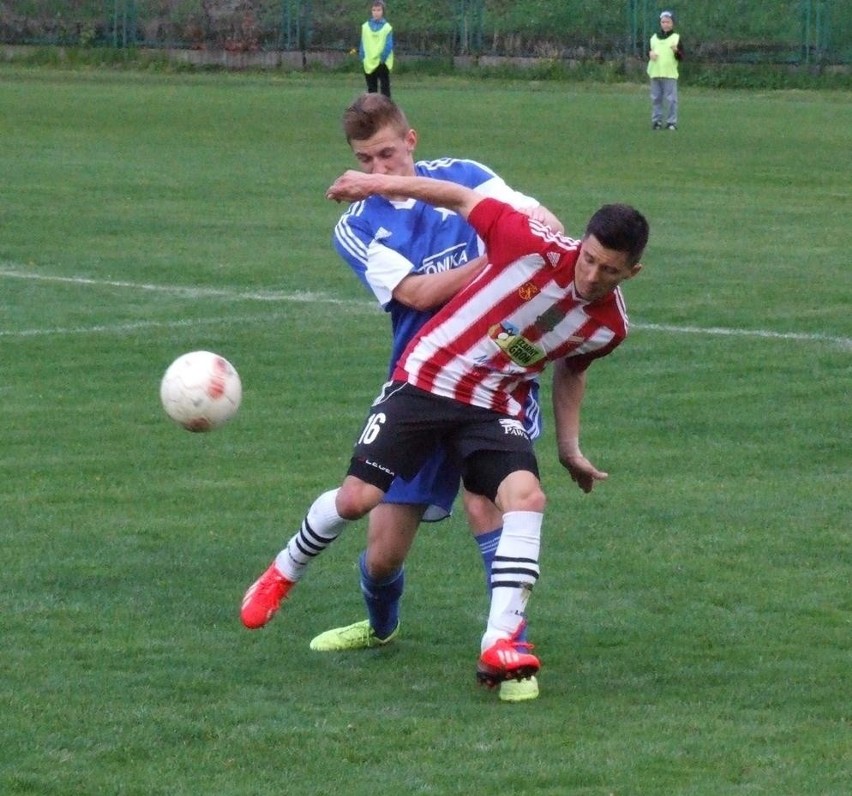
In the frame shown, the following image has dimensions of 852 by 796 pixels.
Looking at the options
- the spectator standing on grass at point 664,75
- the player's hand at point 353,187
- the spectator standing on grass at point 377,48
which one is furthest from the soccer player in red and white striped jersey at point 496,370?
the spectator standing on grass at point 377,48

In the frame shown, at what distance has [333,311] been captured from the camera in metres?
13.1

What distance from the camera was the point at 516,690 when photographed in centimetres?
548

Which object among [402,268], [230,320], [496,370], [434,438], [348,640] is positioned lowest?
[230,320]

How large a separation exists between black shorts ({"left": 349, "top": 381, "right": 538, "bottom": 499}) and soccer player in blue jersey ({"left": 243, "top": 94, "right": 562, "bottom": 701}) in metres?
0.19

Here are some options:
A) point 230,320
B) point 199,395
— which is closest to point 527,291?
point 199,395

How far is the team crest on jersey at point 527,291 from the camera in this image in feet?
18.2

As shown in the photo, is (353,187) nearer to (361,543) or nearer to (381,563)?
(381,563)

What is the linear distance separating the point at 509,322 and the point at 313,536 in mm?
929

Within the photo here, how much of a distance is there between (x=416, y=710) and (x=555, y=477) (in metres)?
3.47

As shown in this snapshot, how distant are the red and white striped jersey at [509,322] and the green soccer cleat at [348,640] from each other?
0.91 meters

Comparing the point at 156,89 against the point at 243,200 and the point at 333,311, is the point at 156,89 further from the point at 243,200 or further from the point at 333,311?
the point at 333,311

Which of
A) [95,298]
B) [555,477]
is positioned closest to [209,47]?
[95,298]

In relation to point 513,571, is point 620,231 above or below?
above

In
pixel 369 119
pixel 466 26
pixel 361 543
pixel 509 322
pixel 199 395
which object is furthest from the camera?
pixel 466 26
